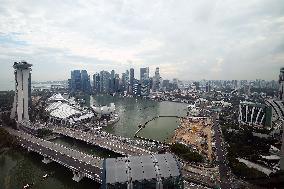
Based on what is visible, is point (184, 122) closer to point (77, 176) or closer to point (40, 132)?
point (40, 132)

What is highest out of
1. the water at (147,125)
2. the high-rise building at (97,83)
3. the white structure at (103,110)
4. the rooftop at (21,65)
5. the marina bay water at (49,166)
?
the rooftop at (21,65)

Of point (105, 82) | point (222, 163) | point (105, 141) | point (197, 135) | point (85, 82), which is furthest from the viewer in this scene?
point (105, 82)

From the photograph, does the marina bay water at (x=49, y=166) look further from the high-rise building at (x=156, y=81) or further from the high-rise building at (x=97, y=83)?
the high-rise building at (x=156, y=81)

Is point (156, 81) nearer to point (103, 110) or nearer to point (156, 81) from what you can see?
point (156, 81)

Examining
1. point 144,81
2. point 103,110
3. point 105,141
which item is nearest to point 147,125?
point 103,110

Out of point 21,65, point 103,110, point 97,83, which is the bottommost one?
point 103,110

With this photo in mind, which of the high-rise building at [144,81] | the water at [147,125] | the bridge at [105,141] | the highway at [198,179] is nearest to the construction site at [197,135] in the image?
the water at [147,125]
